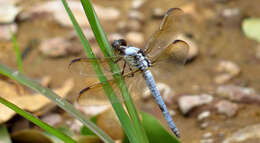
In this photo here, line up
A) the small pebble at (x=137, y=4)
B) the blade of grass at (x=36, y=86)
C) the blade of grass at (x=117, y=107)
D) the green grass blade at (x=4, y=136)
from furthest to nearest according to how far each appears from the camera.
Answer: the small pebble at (x=137, y=4) < the green grass blade at (x=4, y=136) < the blade of grass at (x=117, y=107) < the blade of grass at (x=36, y=86)

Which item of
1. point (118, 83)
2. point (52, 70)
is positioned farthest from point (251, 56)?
point (118, 83)

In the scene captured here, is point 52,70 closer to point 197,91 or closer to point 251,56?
point 197,91

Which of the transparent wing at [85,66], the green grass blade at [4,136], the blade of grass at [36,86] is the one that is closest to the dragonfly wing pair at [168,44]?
the transparent wing at [85,66]

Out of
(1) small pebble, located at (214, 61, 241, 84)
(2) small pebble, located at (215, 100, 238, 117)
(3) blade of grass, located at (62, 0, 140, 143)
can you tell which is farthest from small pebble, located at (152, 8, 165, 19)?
(3) blade of grass, located at (62, 0, 140, 143)

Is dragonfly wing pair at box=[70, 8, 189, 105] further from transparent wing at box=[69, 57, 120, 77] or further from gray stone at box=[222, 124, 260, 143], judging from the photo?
gray stone at box=[222, 124, 260, 143]

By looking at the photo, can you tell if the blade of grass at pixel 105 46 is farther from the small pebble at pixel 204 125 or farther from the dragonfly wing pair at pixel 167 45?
the small pebble at pixel 204 125

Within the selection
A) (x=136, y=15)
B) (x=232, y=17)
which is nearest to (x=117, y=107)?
(x=136, y=15)

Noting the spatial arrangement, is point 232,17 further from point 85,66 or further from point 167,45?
point 85,66
